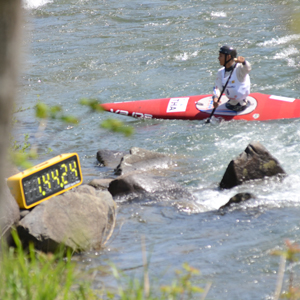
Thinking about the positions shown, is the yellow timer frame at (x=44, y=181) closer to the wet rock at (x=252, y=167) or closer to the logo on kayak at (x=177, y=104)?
the wet rock at (x=252, y=167)

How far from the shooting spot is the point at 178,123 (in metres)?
8.32

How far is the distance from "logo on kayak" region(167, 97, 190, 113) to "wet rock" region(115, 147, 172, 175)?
215cm

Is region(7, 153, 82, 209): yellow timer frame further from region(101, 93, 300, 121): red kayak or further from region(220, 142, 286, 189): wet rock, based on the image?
region(101, 93, 300, 121): red kayak

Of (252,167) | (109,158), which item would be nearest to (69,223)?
(252,167)

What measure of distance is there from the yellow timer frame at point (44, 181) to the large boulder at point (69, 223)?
0.46ft

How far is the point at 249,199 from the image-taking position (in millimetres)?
4656

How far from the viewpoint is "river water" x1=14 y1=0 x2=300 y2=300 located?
357 centimetres

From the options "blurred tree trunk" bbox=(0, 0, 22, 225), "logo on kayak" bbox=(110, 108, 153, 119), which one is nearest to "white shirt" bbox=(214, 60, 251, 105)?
"logo on kayak" bbox=(110, 108, 153, 119)

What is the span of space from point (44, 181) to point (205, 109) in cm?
476

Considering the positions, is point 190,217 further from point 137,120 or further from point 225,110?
point 137,120

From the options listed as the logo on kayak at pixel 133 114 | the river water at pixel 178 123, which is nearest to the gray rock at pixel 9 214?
the river water at pixel 178 123

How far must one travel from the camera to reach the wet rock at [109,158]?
6593 mm

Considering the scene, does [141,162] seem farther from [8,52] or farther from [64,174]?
[8,52]

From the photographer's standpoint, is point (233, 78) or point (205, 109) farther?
point (205, 109)
